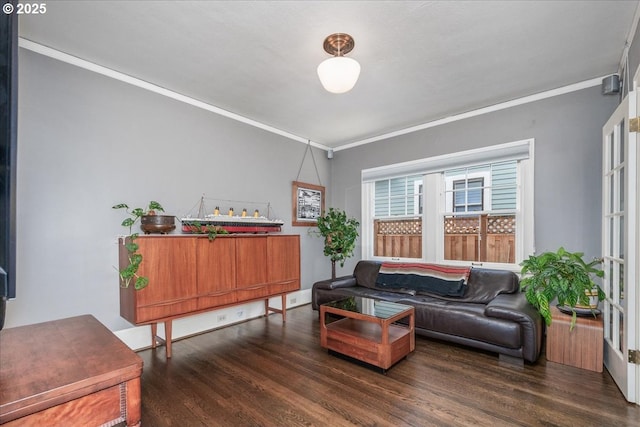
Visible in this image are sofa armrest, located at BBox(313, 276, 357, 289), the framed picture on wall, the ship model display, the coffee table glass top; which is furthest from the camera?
the framed picture on wall

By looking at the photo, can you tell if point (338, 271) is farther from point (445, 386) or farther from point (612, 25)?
point (612, 25)

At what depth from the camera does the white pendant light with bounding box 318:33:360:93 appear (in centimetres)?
219

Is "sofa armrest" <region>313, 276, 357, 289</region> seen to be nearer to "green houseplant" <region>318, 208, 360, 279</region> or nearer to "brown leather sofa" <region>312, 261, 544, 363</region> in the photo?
"brown leather sofa" <region>312, 261, 544, 363</region>

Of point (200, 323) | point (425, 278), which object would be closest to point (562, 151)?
point (425, 278)

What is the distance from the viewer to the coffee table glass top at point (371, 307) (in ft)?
9.14

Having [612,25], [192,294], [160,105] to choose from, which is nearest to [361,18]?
[612,25]

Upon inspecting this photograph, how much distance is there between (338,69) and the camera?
220 cm

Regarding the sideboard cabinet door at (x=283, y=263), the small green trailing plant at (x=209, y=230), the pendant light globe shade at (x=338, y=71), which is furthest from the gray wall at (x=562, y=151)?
the small green trailing plant at (x=209, y=230)

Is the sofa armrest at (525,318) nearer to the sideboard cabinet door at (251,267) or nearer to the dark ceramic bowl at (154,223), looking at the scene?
the sideboard cabinet door at (251,267)

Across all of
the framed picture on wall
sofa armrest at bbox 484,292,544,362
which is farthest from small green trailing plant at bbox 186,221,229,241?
sofa armrest at bbox 484,292,544,362

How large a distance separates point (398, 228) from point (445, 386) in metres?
2.72

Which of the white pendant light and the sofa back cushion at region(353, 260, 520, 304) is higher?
the white pendant light

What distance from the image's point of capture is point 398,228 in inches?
190

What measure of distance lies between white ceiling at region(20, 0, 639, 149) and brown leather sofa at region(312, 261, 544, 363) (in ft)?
7.15
